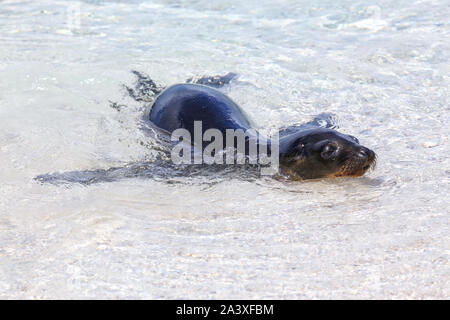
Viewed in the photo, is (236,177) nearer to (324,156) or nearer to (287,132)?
(324,156)

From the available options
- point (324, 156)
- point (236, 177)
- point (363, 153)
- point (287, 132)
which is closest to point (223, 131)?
point (236, 177)

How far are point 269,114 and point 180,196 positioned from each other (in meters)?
2.02

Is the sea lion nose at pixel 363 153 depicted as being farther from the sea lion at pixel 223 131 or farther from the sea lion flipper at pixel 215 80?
the sea lion flipper at pixel 215 80

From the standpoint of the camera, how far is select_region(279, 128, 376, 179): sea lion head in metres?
4.01

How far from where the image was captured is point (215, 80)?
6.59 metres

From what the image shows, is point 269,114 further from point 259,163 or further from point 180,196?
point 180,196

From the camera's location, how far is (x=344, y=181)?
413 centimetres

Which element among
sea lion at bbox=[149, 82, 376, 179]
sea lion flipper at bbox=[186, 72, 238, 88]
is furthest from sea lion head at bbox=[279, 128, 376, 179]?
sea lion flipper at bbox=[186, 72, 238, 88]

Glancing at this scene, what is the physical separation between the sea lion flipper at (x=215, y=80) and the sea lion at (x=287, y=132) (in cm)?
110

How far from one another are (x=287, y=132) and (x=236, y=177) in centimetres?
107

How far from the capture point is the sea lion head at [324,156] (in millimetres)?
4012
